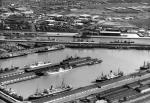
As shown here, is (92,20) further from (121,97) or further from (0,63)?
(121,97)

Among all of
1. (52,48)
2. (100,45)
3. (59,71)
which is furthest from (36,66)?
(100,45)

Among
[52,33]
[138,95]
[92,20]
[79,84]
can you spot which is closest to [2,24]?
[52,33]

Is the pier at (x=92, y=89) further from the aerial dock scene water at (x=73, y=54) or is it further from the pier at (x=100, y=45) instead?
the pier at (x=100, y=45)

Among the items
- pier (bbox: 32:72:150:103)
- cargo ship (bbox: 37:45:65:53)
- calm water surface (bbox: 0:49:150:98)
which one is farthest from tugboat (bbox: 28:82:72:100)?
cargo ship (bbox: 37:45:65:53)

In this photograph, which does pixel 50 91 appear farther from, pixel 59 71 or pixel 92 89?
pixel 59 71

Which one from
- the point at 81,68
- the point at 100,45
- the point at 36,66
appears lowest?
the point at 81,68

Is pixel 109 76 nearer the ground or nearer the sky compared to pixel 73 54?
nearer the sky

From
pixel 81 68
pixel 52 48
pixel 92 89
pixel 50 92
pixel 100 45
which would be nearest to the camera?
pixel 50 92

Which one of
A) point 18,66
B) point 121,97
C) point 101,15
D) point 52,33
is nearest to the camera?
point 121,97
